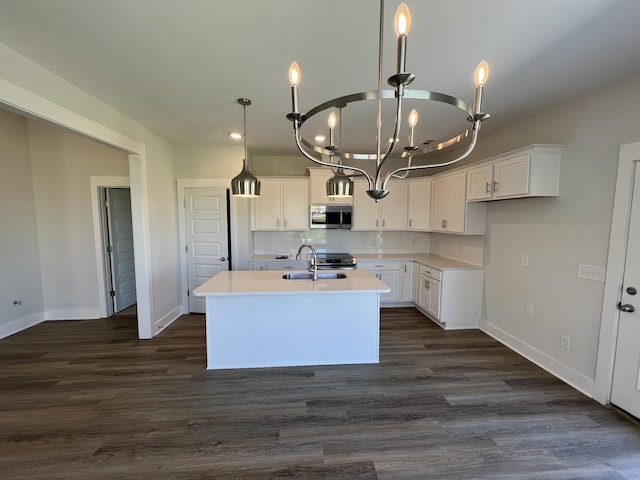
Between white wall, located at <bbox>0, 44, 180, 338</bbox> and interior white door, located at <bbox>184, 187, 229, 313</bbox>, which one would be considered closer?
white wall, located at <bbox>0, 44, 180, 338</bbox>

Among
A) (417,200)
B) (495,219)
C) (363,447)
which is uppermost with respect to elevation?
(417,200)

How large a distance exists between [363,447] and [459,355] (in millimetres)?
1825

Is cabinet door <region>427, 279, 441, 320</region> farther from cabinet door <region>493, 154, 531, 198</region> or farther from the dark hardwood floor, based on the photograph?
cabinet door <region>493, 154, 531, 198</region>

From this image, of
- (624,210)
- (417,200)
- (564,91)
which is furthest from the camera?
(417,200)

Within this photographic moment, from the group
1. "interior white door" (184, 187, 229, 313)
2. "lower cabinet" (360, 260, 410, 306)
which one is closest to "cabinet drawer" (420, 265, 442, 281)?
"lower cabinet" (360, 260, 410, 306)

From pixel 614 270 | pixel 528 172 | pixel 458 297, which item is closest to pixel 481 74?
pixel 528 172

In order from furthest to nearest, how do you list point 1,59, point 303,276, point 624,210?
point 303,276
point 624,210
point 1,59

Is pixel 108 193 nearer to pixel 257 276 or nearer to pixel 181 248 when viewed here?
pixel 181 248

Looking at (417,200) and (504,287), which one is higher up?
(417,200)

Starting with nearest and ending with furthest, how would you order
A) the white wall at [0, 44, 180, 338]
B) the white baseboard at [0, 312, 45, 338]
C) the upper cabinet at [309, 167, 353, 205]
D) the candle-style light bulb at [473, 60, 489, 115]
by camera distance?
the candle-style light bulb at [473, 60, 489, 115], the white wall at [0, 44, 180, 338], the white baseboard at [0, 312, 45, 338], the upper cabinet at [309, 167, 353, 205]

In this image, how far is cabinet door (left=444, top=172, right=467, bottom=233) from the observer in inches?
152

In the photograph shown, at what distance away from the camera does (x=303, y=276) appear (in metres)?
3.48

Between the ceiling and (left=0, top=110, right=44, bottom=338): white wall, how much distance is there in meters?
2.25

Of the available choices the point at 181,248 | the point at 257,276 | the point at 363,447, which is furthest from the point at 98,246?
the point at 363,447
